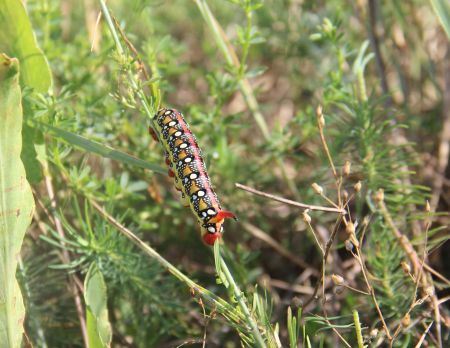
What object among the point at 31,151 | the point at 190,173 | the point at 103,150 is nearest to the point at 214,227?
the point at 190,173

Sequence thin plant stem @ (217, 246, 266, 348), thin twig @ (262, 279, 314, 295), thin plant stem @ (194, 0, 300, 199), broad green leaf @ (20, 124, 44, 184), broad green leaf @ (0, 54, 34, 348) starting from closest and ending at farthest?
thin plant stem @ (217, 246, 266, 348)
broad green leaf @ (0, 54, 34, 348)
broad green leaf @ (20, 124, 44, 184)
thin plant stem @ (194, 0, 300, 199)
thin twig @ (262, 279, 314, 295)

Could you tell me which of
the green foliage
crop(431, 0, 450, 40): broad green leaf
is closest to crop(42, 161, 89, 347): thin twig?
the green foliage

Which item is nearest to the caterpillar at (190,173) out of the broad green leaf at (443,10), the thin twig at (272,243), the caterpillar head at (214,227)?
the caterpillar head at (214,227)

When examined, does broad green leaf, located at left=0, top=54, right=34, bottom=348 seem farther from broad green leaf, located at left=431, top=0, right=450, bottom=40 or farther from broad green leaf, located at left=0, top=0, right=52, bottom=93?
broad green leaf, located at left=431, top=0, right=450, bottom=40

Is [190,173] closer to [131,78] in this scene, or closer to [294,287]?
[131,78]

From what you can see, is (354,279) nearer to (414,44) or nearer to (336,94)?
(336,94)
